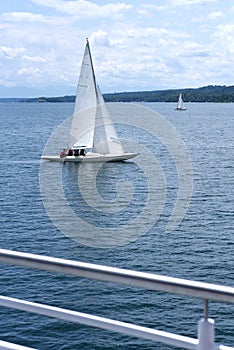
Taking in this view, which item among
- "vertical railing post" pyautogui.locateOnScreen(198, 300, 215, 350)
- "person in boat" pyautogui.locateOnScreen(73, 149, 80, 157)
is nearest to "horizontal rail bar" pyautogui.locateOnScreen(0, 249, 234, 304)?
"vertical railing post" pyautogui.locateOnScreen(198, 300, 215, 350)

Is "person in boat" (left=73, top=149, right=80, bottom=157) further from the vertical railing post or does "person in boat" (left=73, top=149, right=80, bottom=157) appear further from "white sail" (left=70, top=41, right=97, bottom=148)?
the vertical railing post

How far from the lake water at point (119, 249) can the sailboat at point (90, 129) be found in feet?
12.2

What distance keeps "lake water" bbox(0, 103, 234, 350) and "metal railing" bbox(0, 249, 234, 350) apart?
12360 mm

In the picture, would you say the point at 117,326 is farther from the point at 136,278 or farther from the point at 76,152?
the point at 76,152

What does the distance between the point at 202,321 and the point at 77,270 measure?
1.67 ft

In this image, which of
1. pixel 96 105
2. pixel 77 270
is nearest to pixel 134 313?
pixel 77 270

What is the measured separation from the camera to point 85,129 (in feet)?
177

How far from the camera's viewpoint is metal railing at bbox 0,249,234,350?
202 centimetres

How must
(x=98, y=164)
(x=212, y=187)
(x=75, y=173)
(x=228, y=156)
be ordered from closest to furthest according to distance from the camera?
(x=212, y=187), (x=75, y=173), (x=98, y=164), (x=228, y=156)

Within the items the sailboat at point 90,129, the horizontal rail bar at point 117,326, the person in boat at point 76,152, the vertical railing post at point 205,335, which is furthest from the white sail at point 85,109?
the vertical railing post at point 205,335

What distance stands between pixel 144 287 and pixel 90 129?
52.1 metres

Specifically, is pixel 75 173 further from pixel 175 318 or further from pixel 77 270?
pixel 77 270

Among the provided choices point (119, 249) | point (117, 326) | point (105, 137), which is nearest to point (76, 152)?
point (105, 137)

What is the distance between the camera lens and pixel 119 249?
2411 cm
